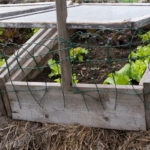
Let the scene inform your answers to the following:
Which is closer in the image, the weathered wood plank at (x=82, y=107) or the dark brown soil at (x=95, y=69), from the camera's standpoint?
the weathered wood plank at (x=82, y=107)

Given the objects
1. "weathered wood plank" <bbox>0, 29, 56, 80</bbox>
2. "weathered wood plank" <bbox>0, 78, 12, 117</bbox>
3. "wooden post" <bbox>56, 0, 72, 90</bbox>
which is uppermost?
"wooden post" <bbox>56, 0, 72, 90</bbox>

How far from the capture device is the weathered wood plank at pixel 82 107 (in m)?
2.22

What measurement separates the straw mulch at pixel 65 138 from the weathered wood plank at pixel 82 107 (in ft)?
0.18

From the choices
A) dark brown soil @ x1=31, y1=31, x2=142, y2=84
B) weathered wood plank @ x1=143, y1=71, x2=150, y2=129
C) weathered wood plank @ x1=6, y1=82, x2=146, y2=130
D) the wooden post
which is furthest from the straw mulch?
dark brown soil @ x1=31, y1=31, x2=142, y2=84

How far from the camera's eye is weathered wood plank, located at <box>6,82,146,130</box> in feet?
7.27

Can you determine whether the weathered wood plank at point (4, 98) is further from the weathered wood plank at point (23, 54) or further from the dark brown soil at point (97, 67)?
the dark brown soil at point (97, 67)

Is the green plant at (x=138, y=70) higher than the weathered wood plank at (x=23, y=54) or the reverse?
the reverse

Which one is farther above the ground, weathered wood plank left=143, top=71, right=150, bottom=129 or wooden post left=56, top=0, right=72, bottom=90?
wooden post left=56, top=0, right=72, bottom=90

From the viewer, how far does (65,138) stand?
244cm

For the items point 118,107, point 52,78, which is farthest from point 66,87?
point 52,78

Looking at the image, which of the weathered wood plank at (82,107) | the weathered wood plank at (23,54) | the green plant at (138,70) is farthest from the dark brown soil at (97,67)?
the weathered wood plank at (82,107)

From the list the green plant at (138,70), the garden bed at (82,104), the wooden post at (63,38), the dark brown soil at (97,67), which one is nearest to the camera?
the wooden post at (63,38)

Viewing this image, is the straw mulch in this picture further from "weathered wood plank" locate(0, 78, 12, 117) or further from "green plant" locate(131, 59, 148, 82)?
"green plant" locate(131, 59, 148, 82)

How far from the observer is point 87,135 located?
2396 mm
